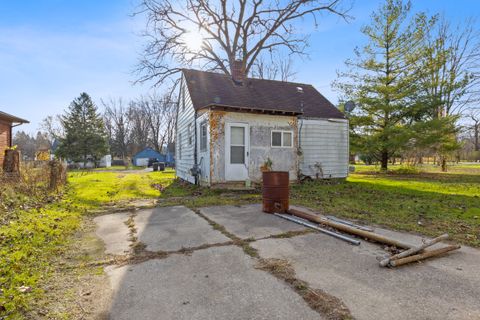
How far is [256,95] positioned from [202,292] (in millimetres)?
11266

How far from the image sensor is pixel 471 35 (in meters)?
22.1

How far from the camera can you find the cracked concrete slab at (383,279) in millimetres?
2117

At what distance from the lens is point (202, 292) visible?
8.04 ft

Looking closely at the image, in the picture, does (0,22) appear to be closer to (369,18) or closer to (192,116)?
(192,116)

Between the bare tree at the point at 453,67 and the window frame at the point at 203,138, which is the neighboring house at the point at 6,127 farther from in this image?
the bare tree at the point at 453,67

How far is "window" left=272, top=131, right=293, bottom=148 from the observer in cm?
1023

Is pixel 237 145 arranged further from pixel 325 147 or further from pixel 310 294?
pixel 310 294

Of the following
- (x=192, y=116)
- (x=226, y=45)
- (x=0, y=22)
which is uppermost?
(x=226, y=45)

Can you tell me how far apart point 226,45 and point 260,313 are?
19.0m

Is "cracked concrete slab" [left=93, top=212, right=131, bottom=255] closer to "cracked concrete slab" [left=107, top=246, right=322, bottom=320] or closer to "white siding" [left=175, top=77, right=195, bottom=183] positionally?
"cracked concrete slab" [left=107, top=246, right=322, bottom=320]

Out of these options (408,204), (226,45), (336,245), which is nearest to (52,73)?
(226,45)

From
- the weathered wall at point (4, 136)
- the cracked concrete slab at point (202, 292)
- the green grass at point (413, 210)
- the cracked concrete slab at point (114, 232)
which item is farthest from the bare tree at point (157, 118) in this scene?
the cracked concrete slab at point (202, 292)

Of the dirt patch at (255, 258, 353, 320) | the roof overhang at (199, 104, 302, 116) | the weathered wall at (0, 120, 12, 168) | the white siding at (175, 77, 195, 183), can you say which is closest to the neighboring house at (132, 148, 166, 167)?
the weathered wall at (0, 120, 12, 168)

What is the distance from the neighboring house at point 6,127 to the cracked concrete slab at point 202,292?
16.8 metres
